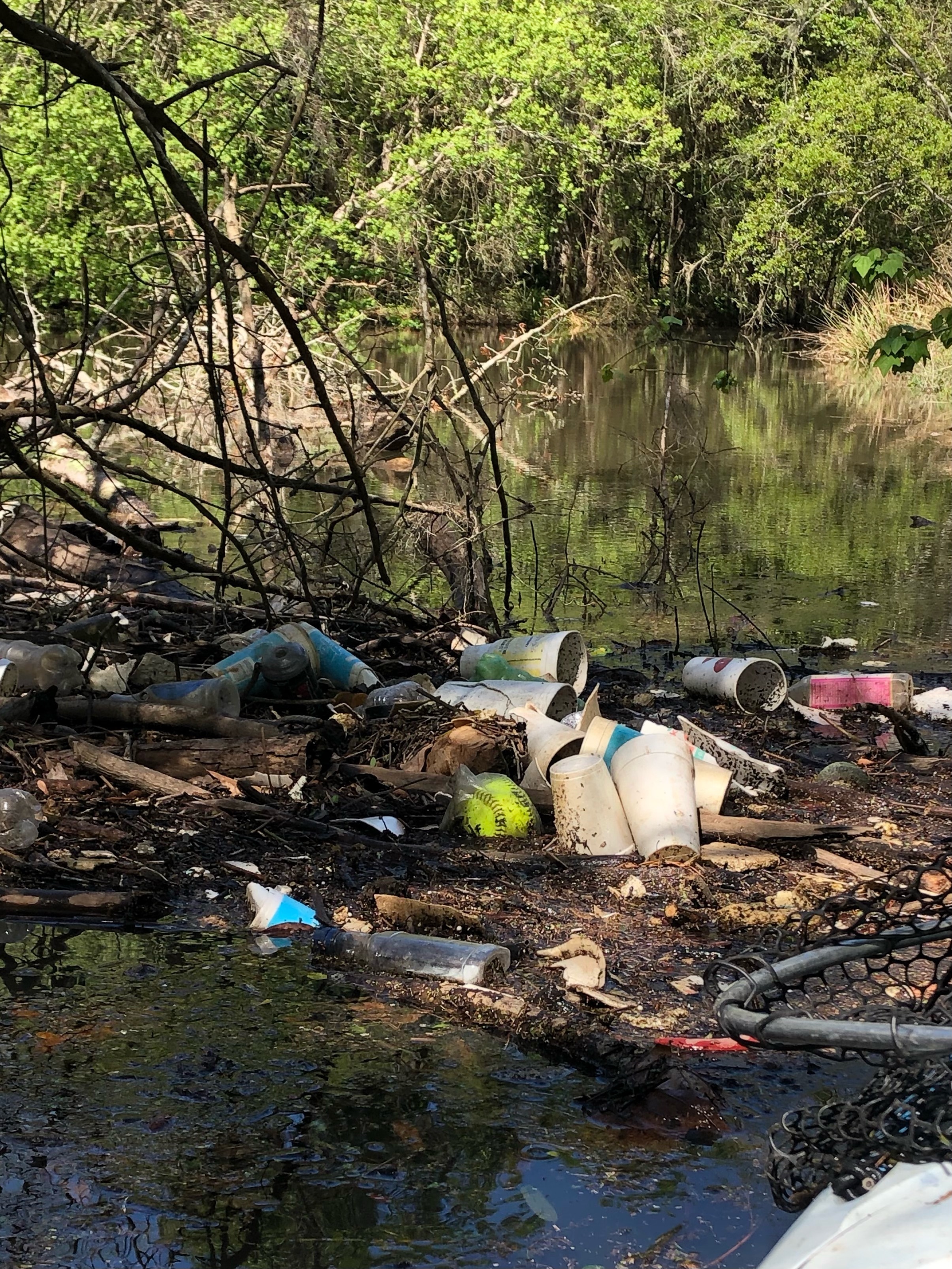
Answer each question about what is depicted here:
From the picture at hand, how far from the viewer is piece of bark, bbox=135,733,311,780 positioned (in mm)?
4785

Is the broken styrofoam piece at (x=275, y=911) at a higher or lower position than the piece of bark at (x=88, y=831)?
lower

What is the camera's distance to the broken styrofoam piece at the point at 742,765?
4945mm

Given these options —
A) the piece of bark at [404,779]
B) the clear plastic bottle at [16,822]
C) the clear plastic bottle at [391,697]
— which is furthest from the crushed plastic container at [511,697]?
the clear plastic bottle at [16,822]

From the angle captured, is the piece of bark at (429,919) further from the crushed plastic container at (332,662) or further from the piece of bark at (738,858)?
the crushed plastic container at (332,662)

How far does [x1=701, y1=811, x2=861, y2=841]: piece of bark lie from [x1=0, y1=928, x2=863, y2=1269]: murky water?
1.44m

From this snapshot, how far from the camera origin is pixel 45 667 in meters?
5.25

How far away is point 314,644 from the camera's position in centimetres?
579

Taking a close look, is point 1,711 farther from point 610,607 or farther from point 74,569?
point 610,607

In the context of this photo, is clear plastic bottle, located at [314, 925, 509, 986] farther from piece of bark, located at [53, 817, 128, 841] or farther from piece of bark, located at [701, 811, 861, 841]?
piece of bark, located at [701, 811, 861, 841]

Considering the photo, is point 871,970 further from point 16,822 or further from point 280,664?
point 280,664

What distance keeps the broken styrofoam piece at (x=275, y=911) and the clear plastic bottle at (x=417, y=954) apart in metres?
0.16

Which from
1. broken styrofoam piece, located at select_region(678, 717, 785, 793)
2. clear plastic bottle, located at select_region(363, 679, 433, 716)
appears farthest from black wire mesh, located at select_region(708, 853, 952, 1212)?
clear plastic bottle, located at select_region(363, 679, 433, 716)

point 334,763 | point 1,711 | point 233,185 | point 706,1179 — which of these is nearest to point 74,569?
point 233,185

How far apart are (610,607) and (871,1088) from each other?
21.3 ft
